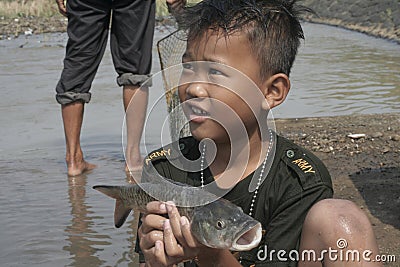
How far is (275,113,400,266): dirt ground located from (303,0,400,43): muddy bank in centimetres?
740

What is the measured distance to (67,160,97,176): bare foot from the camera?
5.20 metres

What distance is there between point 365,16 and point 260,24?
51.3 ft

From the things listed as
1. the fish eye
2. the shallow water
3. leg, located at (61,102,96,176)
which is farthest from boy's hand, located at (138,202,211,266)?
leg, located at (61,102,96,176)

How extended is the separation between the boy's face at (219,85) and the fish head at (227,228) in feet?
1.77

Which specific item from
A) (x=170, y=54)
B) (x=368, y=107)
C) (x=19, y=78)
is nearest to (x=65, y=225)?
(x=170, y=54)

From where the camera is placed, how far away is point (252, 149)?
286cm

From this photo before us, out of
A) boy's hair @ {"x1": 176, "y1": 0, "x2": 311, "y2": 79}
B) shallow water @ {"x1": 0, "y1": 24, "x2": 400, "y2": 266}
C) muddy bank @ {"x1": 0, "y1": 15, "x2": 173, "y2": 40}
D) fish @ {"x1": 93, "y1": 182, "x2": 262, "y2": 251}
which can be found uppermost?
boy's hair @ {"x1": 176, "y1": 0, "x2": 311, "y2": 79}

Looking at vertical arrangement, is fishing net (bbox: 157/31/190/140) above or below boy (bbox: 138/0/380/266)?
below

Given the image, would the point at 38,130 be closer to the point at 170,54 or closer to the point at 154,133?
the point at 154,133

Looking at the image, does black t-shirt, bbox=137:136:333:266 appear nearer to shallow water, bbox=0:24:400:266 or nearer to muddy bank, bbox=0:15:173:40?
shallow water, bbox=0:24:400:266

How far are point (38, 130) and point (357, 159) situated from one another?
2741 millimetres

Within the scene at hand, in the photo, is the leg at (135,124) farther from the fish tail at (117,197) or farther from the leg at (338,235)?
the leg at (338,235)

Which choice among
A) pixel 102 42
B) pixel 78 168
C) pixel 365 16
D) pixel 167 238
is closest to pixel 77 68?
pixel 102 42

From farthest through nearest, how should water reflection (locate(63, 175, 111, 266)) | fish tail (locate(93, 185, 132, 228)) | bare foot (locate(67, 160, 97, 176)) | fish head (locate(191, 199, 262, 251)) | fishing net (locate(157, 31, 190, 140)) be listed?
bare foot (locate(67, 160, 97, 176)) < fishing net (locate(157, 31, 190, 140)) < water reflection (locate(63, 175, 111, 266)) < fish tail (locate(93, 185, 132, 228)) < fish head (locate(191, 199, 262, 251))
